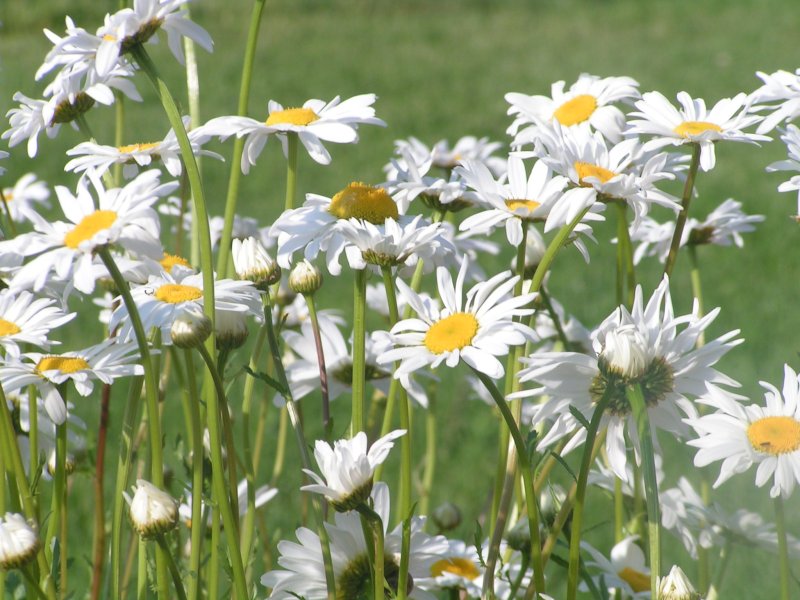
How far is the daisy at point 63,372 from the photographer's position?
0.77m

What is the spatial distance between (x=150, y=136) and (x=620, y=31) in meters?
2.87

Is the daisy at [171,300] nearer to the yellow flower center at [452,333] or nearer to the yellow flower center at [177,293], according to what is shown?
the yellow flower center at [177,293]

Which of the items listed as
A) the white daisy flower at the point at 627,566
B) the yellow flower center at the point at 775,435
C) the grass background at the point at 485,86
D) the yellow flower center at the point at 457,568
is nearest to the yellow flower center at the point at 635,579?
the white daisy flower at the point at 627,566

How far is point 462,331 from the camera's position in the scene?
70cm

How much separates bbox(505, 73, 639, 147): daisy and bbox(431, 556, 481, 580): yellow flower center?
1.24 feet

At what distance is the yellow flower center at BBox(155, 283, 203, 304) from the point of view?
0.77 m

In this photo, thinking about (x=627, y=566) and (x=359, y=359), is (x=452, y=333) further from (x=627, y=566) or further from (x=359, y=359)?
(x=627, y=566)

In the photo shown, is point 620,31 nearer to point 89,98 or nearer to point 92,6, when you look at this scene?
point 92,6

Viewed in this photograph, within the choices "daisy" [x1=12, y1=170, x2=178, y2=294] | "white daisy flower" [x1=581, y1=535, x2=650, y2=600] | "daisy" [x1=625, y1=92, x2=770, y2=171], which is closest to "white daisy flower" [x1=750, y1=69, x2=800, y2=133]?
"daisy" [x1=625, y1=92, x2=770, y2=171]

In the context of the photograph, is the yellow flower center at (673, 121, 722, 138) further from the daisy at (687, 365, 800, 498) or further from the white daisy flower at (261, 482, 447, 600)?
the white daisy flower at (261, 482, 447, 600)

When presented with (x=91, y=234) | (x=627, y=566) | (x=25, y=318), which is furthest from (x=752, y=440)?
(x=25, y=318)

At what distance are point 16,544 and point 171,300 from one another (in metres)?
0.20

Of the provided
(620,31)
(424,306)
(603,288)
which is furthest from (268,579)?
(620,31)

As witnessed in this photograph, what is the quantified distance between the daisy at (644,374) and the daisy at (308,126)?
0.74 feet
